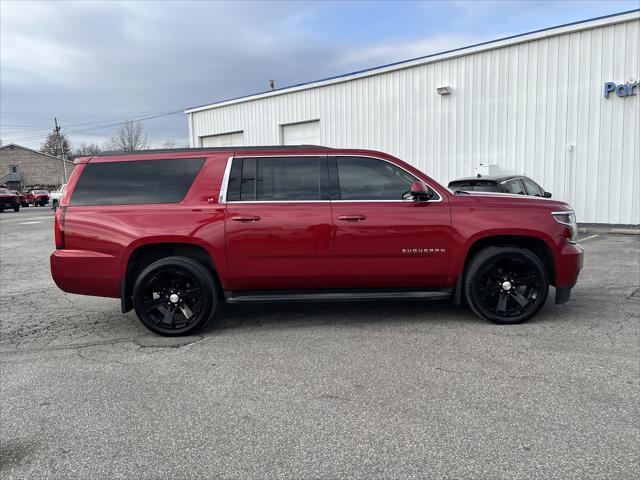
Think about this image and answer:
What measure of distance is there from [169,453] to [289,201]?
273 cm

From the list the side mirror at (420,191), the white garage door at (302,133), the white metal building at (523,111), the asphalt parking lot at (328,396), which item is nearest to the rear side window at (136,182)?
the asphalt parking lot at (328,396)

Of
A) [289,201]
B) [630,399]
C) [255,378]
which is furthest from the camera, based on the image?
[289,201]

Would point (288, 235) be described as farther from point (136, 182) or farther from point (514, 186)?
point (514, 186)

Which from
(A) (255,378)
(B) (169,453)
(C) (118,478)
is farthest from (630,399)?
(C) (118,478)

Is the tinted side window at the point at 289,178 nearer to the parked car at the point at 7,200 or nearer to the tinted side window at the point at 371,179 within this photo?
the tinted side window at the point at 371,179

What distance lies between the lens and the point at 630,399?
3.24 metres

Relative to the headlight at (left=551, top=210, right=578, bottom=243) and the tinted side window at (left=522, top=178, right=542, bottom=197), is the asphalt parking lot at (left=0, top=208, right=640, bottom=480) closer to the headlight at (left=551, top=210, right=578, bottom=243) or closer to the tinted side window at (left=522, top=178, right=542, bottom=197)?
the headlight at (left=551, top=210, right=578, bottom=243)

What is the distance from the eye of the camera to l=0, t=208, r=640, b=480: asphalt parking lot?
8.55ft

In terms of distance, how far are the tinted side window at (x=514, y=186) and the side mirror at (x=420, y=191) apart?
217 inches

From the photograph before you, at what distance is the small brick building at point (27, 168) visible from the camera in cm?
6925

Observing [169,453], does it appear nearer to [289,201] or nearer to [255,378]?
[255,378]

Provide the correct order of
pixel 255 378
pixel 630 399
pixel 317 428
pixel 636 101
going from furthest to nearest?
pixel 636 101 < pixel 255 378 < pixel 630 399 < pixel 317 428

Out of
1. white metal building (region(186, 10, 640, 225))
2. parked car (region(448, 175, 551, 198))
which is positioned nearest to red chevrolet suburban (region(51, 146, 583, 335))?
parked car (region(448, 175, 551, 198))

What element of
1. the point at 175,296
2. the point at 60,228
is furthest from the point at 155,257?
the point at 60,228
